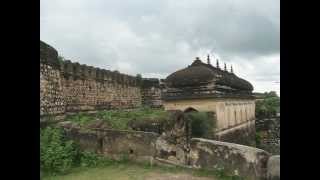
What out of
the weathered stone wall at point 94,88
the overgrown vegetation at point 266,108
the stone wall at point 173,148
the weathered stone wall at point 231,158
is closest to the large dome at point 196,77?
the weathered stone wall at point 94,88

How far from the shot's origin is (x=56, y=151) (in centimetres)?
877

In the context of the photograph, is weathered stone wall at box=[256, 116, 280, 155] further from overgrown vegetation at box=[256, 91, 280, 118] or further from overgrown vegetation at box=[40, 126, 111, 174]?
overgrown vegetation at box=[40, 126, 111, 174]

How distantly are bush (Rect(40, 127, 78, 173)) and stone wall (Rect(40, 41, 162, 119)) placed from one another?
1.56 m

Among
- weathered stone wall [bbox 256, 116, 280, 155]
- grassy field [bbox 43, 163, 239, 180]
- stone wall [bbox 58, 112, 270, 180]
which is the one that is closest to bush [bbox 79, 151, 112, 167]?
stone wall [bbox 58, 112, 270, 180]

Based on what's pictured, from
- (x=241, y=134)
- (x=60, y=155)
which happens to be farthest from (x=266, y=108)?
(x=60, y=155)

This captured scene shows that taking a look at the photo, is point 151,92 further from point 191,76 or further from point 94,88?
point 191,76

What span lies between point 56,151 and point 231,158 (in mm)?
3766

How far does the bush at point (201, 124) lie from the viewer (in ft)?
35.9

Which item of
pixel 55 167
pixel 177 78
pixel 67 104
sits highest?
pixel 177 78

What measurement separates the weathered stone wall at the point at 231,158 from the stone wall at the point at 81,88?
15.6 feet
